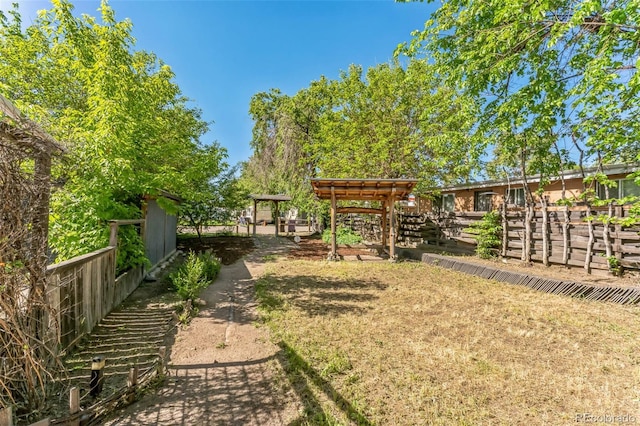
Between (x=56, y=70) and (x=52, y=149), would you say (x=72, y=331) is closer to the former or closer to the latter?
(x=52, y=149)

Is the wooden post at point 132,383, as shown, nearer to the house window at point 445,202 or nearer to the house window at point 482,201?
the house window at point 482,201

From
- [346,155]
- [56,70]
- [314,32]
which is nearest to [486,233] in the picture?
[346,155]

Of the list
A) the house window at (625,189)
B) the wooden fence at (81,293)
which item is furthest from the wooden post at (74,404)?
the house window at (625,189)

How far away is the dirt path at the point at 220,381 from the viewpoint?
246 cm

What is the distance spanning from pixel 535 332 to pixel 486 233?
6047mm

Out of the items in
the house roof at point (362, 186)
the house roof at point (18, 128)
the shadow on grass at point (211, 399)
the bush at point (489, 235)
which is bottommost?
the shadow on grass at point (211, 399)

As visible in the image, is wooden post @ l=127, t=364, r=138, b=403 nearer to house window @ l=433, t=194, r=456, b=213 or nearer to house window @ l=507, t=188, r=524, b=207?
house window @ l=507, t=188, r=524, b=207

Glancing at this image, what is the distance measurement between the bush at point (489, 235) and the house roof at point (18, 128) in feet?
35.7

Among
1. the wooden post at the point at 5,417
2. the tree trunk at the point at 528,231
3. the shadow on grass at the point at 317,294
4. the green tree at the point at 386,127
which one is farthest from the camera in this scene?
the green tree at the point at 386,127

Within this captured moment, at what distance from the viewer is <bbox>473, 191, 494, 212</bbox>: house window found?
1348 cm

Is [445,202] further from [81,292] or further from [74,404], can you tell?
[74,404]

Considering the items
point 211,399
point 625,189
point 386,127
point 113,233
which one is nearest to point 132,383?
point 211,399

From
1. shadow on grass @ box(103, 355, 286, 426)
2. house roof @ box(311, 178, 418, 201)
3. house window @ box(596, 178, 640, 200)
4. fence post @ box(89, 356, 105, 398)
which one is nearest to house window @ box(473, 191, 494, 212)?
house window @ box(596, 178, 640, 200)

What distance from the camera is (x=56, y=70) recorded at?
746 centimetres
